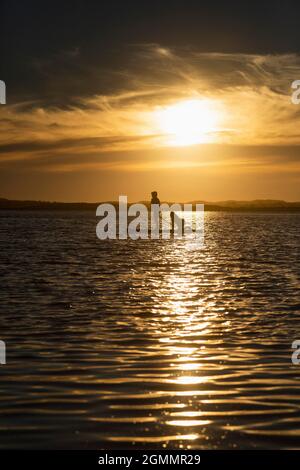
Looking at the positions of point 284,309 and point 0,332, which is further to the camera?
point 284,309

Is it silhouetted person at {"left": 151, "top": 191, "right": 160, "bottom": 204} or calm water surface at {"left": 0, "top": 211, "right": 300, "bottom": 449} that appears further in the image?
silhouetted person at {"left": 151, "top": 191, "right": 160, "bottom": 204}

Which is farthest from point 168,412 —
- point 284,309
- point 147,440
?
point 284,309

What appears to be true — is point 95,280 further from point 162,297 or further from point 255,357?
point 255,357

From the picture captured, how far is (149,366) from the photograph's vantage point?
15258mm

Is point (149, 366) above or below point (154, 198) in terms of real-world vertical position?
below

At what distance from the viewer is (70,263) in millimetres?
44250

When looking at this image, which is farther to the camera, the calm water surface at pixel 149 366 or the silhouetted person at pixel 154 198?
the silhouetted person at pixel 154 198

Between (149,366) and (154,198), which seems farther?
(154,198)

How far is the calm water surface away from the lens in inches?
435

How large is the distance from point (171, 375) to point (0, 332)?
19.9 ft

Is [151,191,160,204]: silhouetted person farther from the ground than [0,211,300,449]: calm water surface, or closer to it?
farther from the ground

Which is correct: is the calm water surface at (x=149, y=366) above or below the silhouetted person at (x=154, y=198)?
below

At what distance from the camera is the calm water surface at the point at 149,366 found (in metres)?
11.0
